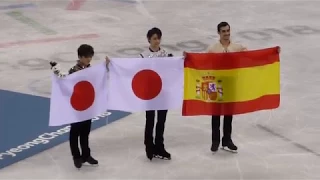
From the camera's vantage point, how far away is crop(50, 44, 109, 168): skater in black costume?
6.80m

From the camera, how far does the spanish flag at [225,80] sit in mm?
7094

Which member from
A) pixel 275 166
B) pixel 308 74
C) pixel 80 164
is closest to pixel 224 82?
pixel 275 166

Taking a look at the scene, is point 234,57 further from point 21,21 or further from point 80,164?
point 21,21

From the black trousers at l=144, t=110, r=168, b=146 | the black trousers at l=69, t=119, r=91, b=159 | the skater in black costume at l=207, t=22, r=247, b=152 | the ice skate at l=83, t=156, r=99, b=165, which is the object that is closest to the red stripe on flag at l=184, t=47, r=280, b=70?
the skater in black costume at l=207, t=22, r=247, b=152

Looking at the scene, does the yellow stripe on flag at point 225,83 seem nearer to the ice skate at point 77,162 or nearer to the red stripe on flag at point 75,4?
the ice skate at point 77,162

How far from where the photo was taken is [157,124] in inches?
287

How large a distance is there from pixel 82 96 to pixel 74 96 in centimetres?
8

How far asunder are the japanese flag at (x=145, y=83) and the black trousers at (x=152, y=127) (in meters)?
0.09

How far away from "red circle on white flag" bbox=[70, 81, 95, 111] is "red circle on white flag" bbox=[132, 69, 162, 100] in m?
0.47

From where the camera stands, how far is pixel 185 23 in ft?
47.0

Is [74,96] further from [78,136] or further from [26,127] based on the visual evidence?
[26,127]

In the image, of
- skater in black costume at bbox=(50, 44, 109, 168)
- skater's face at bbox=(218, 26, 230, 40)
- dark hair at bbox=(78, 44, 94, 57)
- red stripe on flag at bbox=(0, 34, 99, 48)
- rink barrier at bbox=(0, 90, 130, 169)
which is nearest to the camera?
dark hair at bbox=(78, 44, 94, 57)

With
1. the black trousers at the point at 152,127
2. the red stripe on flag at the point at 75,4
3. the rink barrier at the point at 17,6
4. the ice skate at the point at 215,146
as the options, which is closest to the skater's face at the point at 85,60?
the black trousers at the point at 152,127

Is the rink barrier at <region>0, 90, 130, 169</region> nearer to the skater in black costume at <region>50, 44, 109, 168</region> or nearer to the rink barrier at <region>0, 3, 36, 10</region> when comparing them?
the skater in black costume at <region>50, 44, 109, 168</region>
